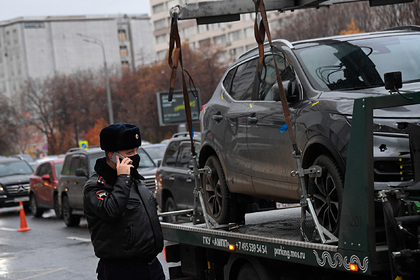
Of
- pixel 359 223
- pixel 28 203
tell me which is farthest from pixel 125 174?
pixel 28 203

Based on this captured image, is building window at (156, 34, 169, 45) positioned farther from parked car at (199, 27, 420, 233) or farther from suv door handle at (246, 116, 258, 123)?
suv door handle at (246, 116, 258, 123)

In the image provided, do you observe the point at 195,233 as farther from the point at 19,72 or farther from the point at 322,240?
the point at 19,72

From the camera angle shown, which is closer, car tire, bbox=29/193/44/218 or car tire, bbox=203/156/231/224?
car tire, bbox=203/156/231/224

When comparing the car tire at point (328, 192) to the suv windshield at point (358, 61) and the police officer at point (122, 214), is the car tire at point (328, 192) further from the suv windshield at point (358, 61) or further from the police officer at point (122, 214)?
the police officer at point (122, 214)

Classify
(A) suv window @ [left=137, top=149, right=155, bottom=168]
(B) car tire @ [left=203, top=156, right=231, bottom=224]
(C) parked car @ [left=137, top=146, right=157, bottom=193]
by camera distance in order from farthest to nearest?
(A) suv window @ [left=137, top=149, right=155, bottom=168] < (C) parked car @ [left=137, top=146, right=157, bottom=193] < (B) car tire @ [left=203, top=156, right=231, bottom=224]

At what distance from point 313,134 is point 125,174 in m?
1.81

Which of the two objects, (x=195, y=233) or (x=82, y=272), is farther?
(x=82, y=272)

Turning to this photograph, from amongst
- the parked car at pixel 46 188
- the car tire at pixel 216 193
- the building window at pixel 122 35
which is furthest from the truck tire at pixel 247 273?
the building window at pixel 122 35

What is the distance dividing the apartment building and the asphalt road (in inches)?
2992

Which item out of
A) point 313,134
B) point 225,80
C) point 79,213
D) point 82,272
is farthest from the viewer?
point 79,213

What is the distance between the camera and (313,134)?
21.4 ft

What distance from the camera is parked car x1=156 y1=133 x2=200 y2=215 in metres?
15.0

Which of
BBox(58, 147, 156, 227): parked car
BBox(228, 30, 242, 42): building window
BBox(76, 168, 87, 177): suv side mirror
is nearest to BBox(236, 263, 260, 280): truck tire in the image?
BBox(76, 168, 87, 177): suv side mirror

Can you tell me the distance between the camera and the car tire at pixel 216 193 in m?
8.51
